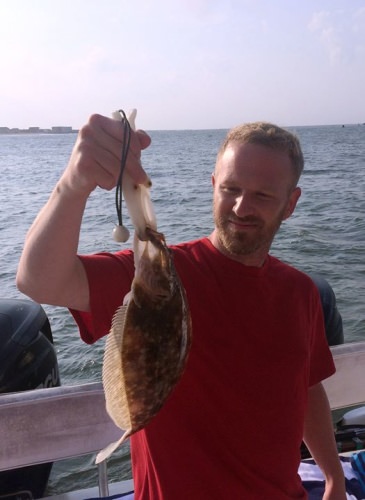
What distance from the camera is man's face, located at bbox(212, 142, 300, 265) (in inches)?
89.6

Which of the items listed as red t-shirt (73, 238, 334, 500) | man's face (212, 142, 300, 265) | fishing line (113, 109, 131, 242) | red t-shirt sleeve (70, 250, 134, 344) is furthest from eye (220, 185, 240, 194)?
fishing line (113, 109, 131, 242)

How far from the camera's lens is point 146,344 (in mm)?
1674

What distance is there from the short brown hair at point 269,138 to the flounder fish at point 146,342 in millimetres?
898

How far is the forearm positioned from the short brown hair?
3.71ft

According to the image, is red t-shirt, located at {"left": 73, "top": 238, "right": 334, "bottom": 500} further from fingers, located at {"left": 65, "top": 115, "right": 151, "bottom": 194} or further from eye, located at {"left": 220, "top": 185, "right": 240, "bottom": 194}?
fingers, located at {"left": 65, "top": 115, "right": 151, "bottom": 194}

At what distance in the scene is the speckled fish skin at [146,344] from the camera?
163cm

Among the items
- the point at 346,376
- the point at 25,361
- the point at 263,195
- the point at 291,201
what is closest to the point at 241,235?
the point at 263,195

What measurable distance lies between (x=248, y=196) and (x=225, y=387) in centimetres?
80

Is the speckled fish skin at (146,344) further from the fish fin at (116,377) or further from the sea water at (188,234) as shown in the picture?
the sea water at (188,234)

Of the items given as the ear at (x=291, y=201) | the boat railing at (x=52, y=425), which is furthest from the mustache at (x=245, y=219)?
the boat railing at (x=52, y=425)

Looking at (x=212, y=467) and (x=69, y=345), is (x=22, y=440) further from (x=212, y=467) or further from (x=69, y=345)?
(x=69, y=345)

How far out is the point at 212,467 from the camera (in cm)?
209

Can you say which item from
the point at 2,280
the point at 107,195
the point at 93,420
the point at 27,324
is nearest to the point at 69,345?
the point at 2,280

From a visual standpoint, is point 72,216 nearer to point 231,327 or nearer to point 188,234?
point 231,327
